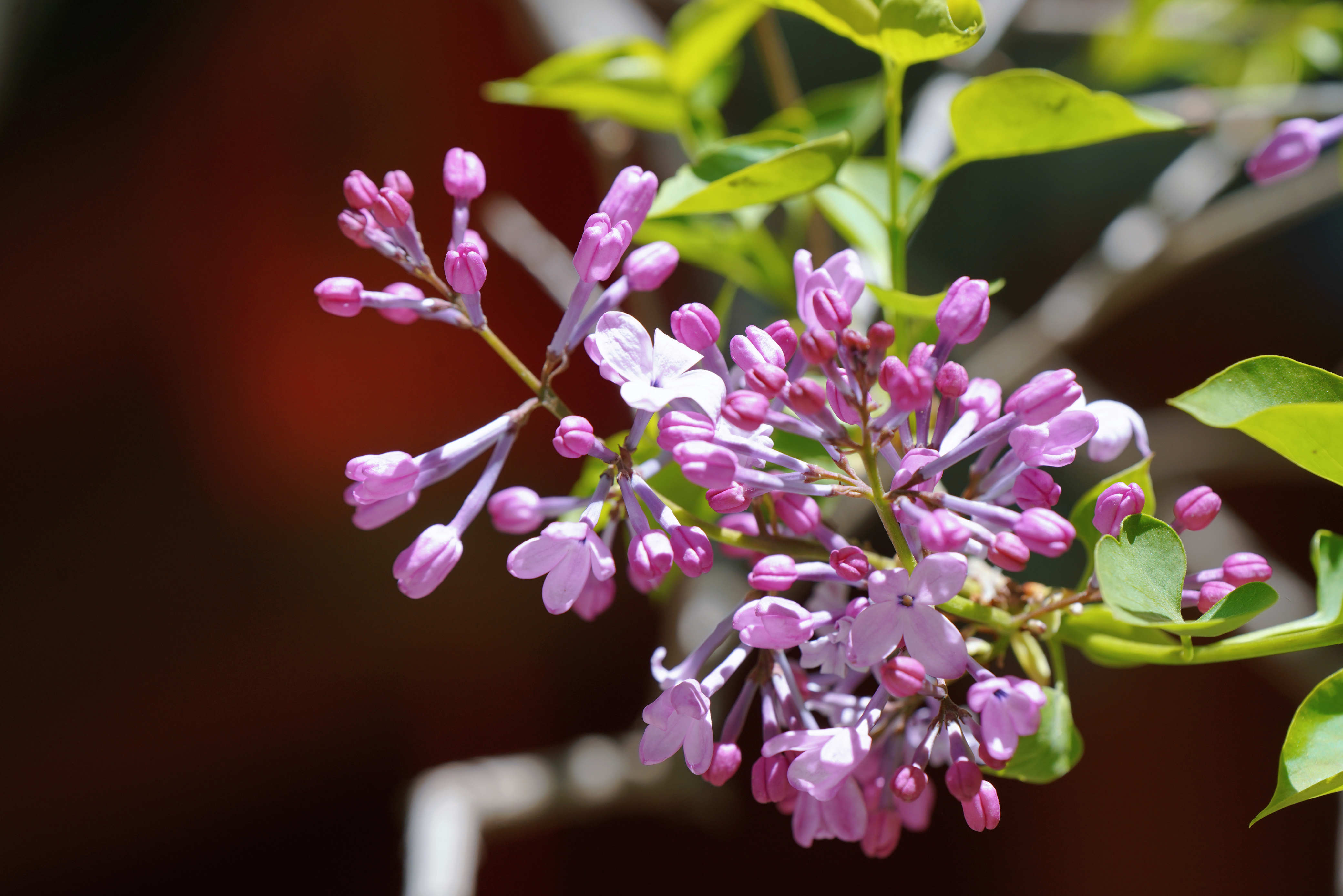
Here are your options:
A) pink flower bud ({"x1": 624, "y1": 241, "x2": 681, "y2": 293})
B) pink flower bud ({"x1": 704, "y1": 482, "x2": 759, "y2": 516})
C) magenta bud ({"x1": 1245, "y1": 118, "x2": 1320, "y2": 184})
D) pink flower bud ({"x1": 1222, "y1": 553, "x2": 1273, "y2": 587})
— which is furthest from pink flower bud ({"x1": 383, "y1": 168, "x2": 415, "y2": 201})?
magenta bud ({"x1": 1245, "y1": 118, "x2": 1320, "y2": 184})

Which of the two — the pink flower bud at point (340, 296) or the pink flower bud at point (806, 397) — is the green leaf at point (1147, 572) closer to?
the pink flower bud at point (806, 397)

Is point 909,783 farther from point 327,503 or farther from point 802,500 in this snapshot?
point 327,503

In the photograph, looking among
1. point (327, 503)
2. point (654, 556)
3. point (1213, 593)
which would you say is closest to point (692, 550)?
point (654, 556)

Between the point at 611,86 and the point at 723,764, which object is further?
the point at 611,86

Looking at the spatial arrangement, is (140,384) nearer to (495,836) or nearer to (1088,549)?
(495,836)

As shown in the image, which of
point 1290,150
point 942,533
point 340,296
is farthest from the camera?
point 1290,150

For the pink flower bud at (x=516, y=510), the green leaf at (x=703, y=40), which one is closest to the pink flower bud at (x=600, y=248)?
the pink flower bud at (x=516, y=510)

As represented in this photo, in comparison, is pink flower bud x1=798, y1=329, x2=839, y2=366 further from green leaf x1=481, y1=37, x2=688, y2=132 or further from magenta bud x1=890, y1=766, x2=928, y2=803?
green leaf x1=481, y1=37, x2=688, y2=132

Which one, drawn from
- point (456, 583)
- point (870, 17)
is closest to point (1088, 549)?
point (870, 17)
